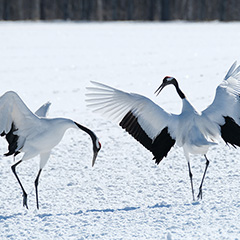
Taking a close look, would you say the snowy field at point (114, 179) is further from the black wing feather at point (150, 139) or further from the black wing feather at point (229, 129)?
the black wing feather at point (229, 129)

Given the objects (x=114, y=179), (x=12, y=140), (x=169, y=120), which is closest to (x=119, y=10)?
(x=114, y=179)

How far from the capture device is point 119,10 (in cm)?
3531

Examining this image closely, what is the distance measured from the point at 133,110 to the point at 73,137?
2892 mm

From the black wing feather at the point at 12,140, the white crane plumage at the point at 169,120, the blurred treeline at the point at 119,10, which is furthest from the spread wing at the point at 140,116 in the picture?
the blurred treeline at the point at 119,10

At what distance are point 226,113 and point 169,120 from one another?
1.85ft

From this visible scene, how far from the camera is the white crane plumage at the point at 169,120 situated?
5168mm

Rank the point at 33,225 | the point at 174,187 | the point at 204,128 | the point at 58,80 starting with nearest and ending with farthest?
the point at 33,225
the point at 204,128
the point at 174,187
the point at 58,80

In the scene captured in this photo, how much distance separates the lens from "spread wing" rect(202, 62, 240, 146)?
5301 mm

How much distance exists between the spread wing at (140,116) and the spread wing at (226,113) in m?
0.41

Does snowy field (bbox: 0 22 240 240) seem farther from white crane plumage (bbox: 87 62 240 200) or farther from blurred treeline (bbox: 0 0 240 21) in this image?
blurred treeline (bbox: 0 0 240 21)

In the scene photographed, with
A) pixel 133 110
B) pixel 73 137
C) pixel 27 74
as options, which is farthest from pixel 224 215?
pixel 27 74

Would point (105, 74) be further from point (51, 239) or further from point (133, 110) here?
point (51, 239)

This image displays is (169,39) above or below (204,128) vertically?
below

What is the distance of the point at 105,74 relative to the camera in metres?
13.8
